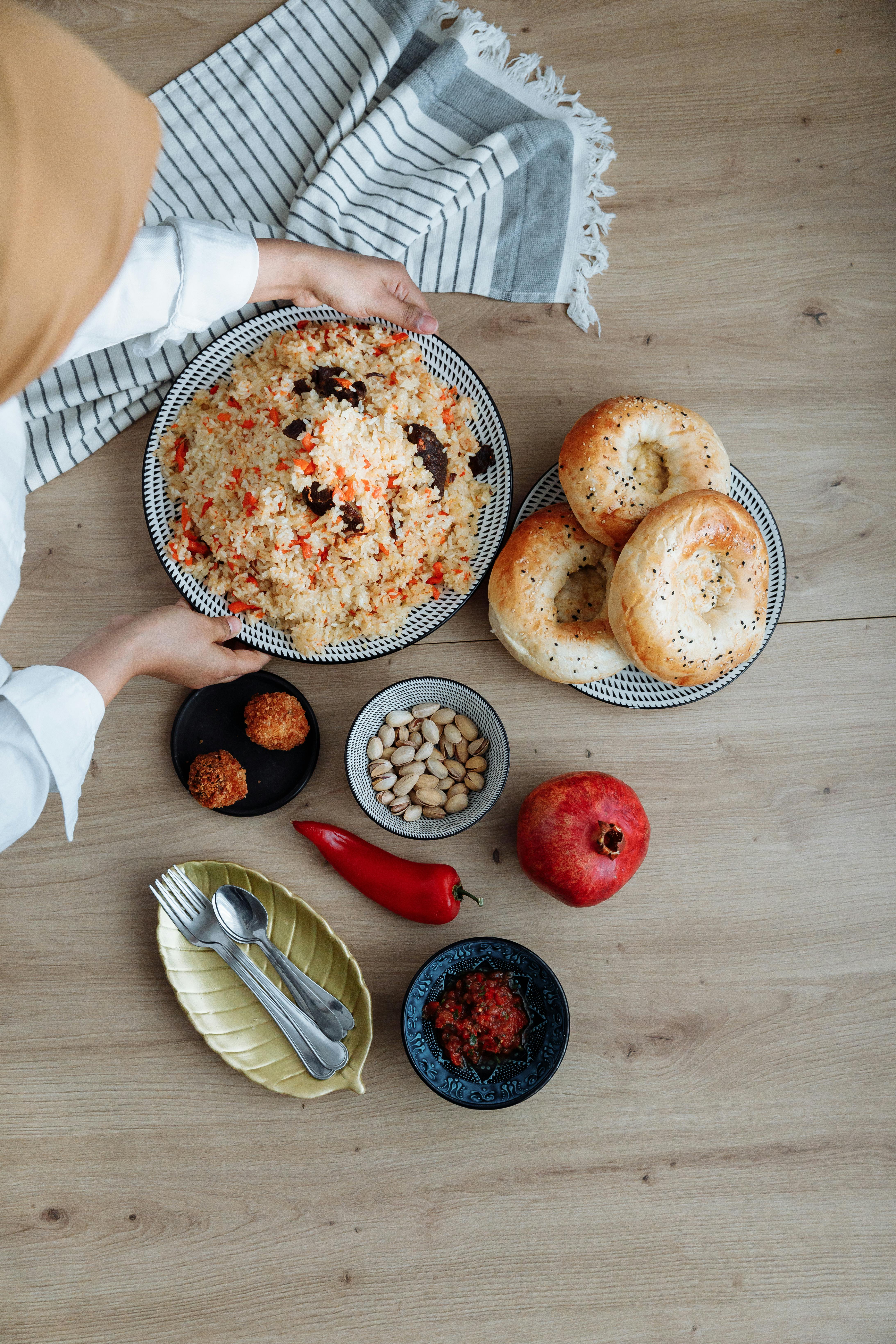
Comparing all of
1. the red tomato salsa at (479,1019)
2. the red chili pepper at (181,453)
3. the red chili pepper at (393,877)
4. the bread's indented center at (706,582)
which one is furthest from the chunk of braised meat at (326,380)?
the red tomato salsa at (479,1019)

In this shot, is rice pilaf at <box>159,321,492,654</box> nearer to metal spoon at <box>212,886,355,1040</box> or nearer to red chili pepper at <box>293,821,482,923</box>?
red chili pepper at <box>293,821,482,923</box>

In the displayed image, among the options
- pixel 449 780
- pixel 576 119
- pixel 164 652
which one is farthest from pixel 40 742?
pixel 576 119

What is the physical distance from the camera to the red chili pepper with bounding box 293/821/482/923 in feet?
4.75

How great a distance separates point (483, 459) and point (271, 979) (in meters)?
0.97

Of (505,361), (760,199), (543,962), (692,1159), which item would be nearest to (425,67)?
(505,361)

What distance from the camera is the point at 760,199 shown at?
5.33 feet

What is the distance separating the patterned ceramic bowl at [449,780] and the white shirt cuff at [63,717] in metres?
0.40

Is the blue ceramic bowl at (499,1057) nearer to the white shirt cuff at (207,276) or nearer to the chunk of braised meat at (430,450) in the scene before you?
the chunk of braised meat at (430,450)

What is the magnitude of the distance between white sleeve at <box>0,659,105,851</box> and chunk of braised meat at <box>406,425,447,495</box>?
0.63 meters

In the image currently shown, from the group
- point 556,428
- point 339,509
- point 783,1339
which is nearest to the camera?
point 339,509

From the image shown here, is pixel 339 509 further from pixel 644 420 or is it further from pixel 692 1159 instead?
pixel 692 1159

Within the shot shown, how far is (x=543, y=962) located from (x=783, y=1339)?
0.80 meters

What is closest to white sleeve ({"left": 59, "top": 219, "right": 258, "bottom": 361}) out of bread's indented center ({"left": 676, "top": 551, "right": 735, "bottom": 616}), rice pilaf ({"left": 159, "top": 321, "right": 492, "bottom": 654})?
rice pilaf ({"left": 159, "top": 321, "right": 492, "bottom": 654})

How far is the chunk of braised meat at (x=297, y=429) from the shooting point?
4.32ft
